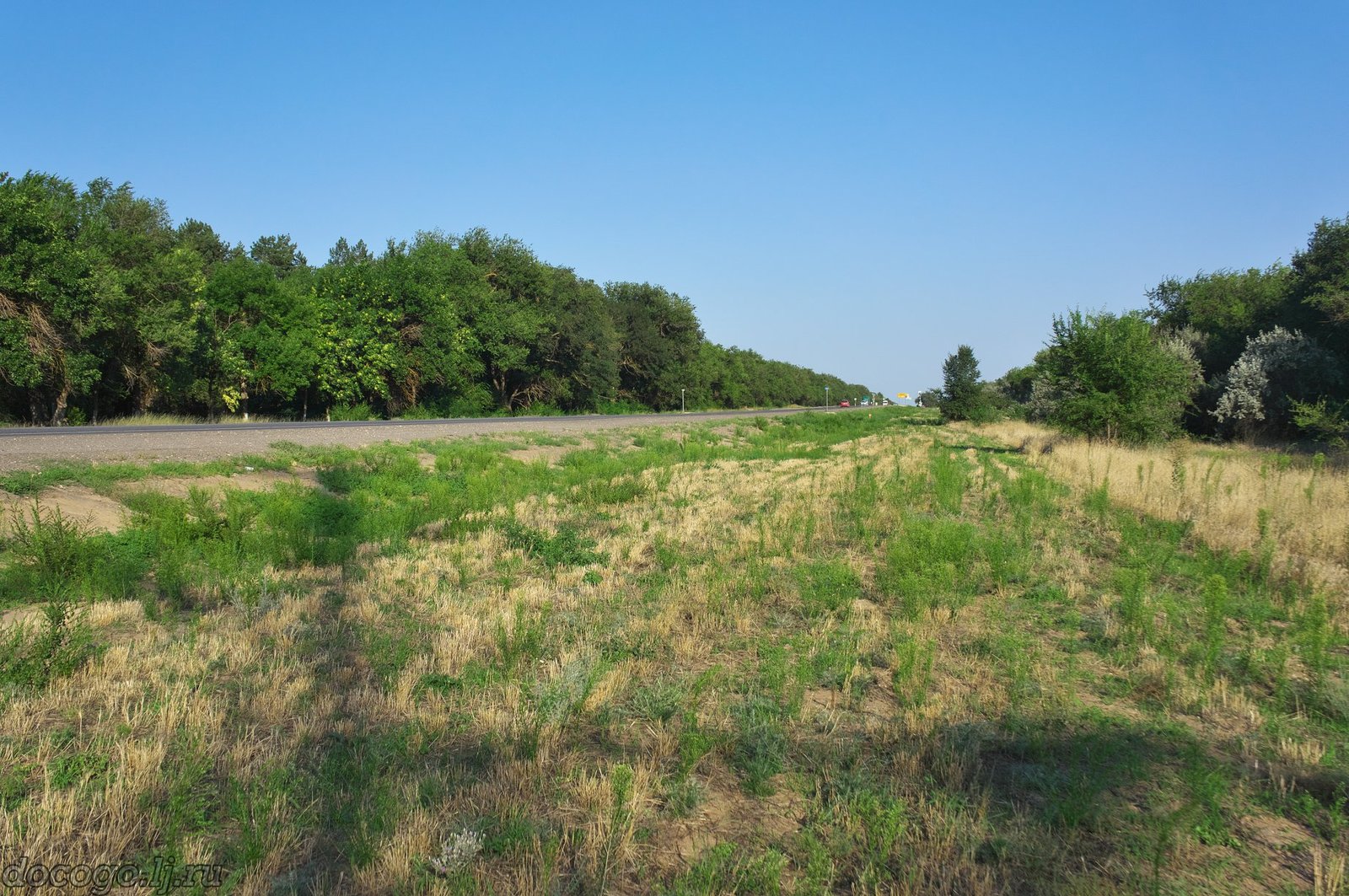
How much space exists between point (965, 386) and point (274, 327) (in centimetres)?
5520

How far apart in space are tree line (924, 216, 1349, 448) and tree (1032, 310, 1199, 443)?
40 mm

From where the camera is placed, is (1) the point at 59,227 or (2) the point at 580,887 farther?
(1) the point at 59,227

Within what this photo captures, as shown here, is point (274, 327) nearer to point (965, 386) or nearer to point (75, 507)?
point (75, 507)

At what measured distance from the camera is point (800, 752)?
4754mm

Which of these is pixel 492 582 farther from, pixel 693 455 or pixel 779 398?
pixel 779 398

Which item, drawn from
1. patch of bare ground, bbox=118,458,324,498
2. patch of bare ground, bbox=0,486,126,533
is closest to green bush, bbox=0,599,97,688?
patch of bare ground, bbox=0,486,126,533

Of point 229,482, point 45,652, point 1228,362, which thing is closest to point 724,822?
point 45,652

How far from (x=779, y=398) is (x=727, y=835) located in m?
156

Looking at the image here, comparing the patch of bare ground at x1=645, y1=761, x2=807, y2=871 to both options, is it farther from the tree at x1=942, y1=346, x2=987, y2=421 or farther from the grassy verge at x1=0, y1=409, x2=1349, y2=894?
the tree at x1=942, y1=346, x2=987, y2=421

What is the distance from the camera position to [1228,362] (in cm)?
3772

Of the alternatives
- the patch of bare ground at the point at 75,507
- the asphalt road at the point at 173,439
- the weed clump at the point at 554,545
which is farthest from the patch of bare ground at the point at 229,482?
the weed clump at the point at 554,545

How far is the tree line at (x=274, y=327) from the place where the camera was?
Result: 30.1m

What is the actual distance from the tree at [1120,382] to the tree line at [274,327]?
131 feet

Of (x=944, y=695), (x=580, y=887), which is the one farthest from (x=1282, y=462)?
(x=580, y=887)
